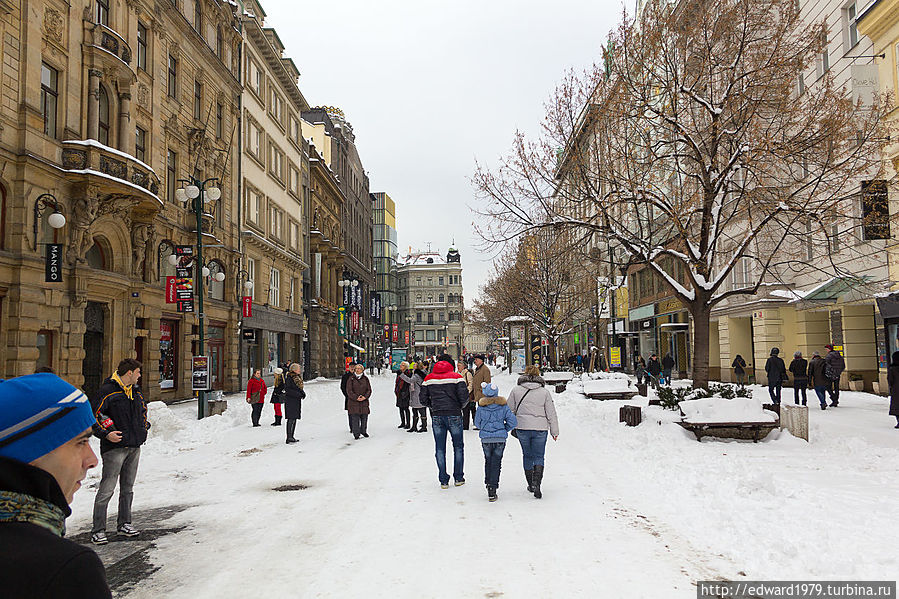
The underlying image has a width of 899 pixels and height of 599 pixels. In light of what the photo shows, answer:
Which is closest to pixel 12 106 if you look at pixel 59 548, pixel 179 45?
pixel 179 45

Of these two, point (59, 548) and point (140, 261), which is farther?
point (140, 261)

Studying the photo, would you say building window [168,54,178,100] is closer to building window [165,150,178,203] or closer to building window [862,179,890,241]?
building window [165,150,178,203]

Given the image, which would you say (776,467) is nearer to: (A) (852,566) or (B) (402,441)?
(A) (852,566)

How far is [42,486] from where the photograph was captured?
164 cm

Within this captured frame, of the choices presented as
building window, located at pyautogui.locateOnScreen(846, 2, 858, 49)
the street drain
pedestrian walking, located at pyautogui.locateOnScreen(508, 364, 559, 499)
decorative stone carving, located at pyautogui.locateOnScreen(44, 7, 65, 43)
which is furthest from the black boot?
building window, located at pyautogui.locateOnScreen(846, 2, 858, 49)

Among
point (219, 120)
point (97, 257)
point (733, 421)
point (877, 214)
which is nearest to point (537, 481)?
point (733, 421)

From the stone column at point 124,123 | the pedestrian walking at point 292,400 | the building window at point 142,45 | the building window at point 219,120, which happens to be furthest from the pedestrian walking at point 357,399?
the building window at point 219,120

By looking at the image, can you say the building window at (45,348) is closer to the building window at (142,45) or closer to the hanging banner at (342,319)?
the building window at (142,45)

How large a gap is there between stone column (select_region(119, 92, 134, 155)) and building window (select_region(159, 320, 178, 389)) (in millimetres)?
7008

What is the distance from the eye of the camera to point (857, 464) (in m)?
10.3

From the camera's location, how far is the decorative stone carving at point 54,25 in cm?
1803

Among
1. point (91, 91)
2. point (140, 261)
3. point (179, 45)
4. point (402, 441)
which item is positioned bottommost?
point (402, 441)

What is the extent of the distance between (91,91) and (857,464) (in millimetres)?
22087

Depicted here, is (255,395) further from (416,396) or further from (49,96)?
(49,96)
